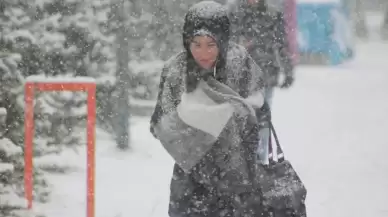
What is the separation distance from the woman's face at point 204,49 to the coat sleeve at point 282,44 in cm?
416

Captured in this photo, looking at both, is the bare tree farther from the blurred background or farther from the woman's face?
the woman's face

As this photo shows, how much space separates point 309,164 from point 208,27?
6182 millimetres

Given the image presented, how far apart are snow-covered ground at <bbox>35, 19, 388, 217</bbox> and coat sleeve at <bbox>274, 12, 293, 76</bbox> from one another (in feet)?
4.77

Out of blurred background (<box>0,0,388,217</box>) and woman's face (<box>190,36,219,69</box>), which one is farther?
blurred background (<box>0,0,388,217</box>)

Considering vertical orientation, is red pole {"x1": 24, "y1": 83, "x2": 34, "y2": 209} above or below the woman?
below

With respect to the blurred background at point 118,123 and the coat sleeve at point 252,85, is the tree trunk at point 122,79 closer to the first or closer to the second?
the blurred background at point 118,123

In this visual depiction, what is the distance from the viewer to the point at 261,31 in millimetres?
7836

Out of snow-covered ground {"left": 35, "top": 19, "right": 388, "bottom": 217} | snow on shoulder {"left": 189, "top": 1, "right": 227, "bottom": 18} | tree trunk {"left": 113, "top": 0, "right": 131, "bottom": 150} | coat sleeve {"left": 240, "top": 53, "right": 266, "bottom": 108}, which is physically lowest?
snow-covered ground {"left": 35, "top": 19, "right": 388, "bottom": 217}

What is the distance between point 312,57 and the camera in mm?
22531

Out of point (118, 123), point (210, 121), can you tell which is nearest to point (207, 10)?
point (210, 121)

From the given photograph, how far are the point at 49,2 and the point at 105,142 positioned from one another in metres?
3.32

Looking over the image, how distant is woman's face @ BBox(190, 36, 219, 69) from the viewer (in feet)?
12.6

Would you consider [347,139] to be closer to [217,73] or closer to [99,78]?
[99,78]

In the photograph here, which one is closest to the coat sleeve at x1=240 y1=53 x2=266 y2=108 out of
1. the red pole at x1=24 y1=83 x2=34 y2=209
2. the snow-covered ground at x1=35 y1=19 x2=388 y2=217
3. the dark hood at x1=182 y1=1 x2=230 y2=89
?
the dark hood at x1=182 y1=1 x2=230 y2=89
